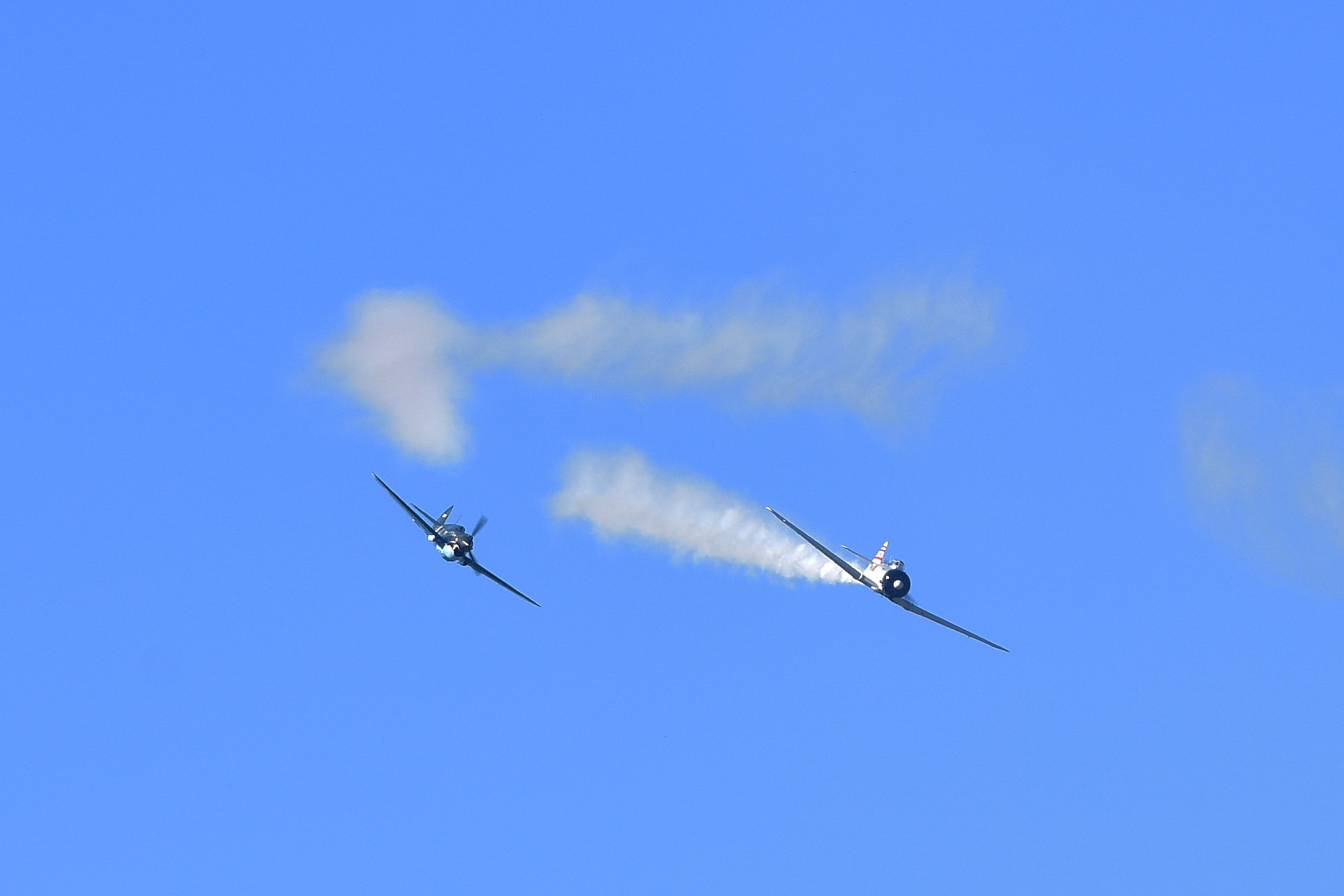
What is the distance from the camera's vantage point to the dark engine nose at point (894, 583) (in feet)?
379

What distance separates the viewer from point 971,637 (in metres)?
119

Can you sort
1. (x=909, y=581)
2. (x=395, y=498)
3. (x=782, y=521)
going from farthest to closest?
(x=395, y=498) → (x=909, y=581) → (x=782, y=521)

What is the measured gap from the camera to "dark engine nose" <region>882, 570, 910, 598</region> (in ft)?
379

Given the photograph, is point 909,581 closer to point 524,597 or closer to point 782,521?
point 782,521

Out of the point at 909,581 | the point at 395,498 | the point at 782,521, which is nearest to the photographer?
the point at 782,521

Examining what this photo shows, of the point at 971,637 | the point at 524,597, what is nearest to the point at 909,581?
the point at 971,637

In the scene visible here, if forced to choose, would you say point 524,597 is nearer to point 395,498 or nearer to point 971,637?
point 395,498

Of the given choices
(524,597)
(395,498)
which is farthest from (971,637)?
(395,498)

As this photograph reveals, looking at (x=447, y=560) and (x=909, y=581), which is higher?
(x=909, y=581)

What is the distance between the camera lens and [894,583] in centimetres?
11544

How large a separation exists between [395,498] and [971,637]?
42.6 meters

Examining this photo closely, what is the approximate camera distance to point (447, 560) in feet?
412

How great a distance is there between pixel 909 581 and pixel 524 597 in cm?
3035

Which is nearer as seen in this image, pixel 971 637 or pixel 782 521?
pixel 782 521
